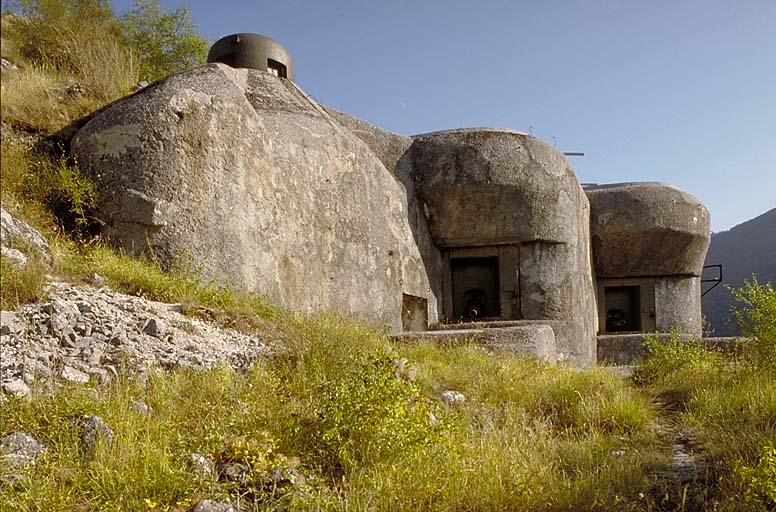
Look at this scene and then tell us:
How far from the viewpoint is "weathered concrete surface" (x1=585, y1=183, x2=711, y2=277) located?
1068cm

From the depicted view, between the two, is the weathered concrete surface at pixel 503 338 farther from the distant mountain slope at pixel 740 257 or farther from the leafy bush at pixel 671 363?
the distant mountain slope at pixel 740 257

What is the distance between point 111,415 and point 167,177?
2.45m

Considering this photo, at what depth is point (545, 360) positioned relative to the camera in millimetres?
5777

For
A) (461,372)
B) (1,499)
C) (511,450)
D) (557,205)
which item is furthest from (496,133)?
(1,499)

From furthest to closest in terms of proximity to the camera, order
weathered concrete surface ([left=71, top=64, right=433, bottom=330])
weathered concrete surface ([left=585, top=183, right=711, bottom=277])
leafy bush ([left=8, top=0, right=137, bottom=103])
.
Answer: weathered concrete surface ([left=585, top=183, right=711, bottom=277])
leafy bush ([left=8, top=0, right=137, bottom=103])
weathered concrete surface ([left=71, top=64, right=433, bottom=330])

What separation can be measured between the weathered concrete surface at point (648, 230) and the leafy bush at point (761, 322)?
562cm

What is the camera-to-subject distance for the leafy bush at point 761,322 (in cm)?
478

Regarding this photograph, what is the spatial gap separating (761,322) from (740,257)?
127 feet

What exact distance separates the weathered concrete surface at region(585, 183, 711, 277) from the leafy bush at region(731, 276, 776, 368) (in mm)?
5617

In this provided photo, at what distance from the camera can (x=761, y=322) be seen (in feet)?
16.2

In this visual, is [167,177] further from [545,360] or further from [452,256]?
[452,256]

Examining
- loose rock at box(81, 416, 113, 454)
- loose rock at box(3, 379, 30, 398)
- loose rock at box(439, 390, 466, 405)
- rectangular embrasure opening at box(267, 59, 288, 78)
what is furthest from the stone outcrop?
rectangular embrasure opening at box(267, 59, 288, 78)

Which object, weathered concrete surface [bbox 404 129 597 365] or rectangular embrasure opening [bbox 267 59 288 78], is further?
weathered concrete surface [bbox 404 129 597 365]

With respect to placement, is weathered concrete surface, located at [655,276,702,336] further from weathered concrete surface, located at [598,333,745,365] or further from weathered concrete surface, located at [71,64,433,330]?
weathered concrete surface, located at [71,64,433,330]
